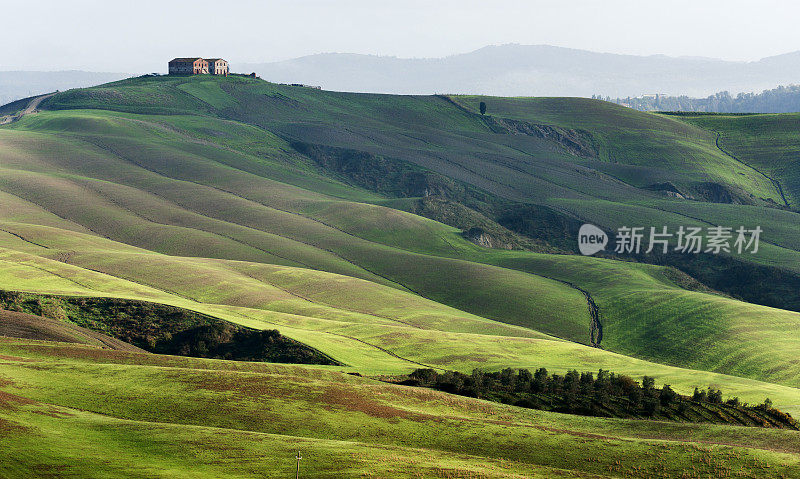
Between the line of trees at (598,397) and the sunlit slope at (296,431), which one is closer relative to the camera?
the sunlit slope at (296,431)

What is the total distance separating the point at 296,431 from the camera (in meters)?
59.8

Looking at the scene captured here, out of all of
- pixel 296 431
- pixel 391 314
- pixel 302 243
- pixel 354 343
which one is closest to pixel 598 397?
pixel 296 431

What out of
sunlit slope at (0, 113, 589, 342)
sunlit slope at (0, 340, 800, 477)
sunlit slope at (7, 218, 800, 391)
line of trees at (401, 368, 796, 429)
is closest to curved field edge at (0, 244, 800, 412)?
sunlit slope at (7, 218, 800, 391)

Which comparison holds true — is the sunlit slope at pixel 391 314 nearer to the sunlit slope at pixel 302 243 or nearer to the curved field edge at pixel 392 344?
the curved field edge at pixel 392 344

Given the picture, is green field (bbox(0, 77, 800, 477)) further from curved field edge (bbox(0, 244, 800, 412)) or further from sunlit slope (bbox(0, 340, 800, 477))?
curved field edge (bbox(0, 244, 800, 412))

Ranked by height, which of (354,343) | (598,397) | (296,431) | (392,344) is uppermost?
(296,431)

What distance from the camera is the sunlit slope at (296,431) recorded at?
5012 centimetres

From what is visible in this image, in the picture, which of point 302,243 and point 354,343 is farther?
point 302,243

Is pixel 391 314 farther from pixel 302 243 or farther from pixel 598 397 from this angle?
pixel 598 397

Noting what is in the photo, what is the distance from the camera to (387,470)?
50.0 metres

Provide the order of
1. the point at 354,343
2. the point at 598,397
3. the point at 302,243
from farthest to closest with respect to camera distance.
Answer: the point at 302,243, the point at 354,343, the point at 598,397

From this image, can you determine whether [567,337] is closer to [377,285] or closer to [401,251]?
[377,285]

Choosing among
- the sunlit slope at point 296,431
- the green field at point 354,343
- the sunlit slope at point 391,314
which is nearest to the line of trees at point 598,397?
the sunlit slope at point 296,431

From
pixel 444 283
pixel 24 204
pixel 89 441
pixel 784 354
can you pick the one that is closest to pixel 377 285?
pixel 444 283
